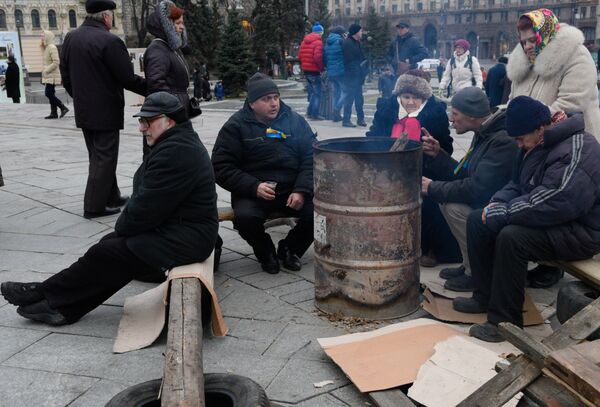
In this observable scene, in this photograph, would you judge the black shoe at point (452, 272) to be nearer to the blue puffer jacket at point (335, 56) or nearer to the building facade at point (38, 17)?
the blue puffer jacket at point (335, 56)

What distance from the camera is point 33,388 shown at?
3418 millimetres

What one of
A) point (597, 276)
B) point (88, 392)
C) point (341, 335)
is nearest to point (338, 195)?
point (341, 335)

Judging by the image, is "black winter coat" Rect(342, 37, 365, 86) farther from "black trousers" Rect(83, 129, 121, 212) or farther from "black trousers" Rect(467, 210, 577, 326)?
"black trousers" Rect(467, 210, 577, 326)

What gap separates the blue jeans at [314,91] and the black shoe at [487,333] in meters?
10.8

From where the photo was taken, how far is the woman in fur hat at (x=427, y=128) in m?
5.15

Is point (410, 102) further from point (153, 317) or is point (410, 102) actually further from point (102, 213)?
point (102, 213)

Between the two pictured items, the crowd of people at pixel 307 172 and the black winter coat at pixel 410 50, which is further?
the black winter coat at pixel 410 50

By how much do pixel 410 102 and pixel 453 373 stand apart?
2.48m

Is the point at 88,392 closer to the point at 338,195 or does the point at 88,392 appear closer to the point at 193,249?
the point at 193,249

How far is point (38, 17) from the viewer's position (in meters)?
67.2

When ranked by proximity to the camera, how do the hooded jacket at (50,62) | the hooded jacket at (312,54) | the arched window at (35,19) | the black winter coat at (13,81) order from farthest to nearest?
the arched window at (35,19), the black winter coat at (13,81), the hooded jacket at (50,62), the hooded jacket at (312,54)

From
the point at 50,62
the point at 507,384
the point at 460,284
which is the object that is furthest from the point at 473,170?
the point at 50,62

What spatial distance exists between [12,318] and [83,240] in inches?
69.4

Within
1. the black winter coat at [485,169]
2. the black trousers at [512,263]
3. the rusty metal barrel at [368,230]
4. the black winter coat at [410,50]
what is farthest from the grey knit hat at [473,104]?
the black winter coat at [410,50]
